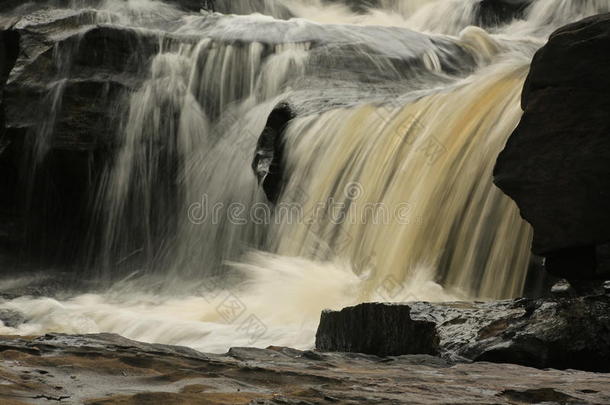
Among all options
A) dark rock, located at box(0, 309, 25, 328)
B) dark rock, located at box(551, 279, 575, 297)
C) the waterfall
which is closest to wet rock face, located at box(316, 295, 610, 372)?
dark rock, located at box(551, 279, 575, 297)

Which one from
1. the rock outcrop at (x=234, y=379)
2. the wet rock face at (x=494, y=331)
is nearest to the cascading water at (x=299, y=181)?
the wet rock face at (x=494, y=331)

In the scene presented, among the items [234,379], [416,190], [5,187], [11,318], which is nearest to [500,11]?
[5,187]

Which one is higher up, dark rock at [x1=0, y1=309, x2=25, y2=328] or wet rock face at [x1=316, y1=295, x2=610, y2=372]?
wet rock face at [x1=316, y1=295, x2=610, y2=372]

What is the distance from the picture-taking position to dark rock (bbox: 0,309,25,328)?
8.15 m

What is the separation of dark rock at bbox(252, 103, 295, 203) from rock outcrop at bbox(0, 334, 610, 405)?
225 inches

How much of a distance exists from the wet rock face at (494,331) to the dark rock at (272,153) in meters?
4.30

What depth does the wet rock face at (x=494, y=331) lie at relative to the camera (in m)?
3.77

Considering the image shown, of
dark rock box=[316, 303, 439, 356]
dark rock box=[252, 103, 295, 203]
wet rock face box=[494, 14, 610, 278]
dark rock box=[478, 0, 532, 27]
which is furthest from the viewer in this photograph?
dark rock box=[478, 0, 532, 27]

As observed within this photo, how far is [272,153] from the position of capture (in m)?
9.23

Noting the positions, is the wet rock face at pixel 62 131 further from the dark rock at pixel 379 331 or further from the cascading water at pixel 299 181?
the dark rock at pixel 379 331

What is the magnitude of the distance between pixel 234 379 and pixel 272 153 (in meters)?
6.71

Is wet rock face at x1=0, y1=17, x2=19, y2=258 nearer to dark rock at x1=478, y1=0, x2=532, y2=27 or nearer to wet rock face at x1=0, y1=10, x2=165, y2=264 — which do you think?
wet rock face at x1=0, y1=10, x2=165, y2=264

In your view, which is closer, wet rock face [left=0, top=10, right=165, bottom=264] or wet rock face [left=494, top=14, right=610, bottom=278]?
wet rock face [left=494, top=14, right=610, bottom=278]

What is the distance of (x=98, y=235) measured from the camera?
34.8 feet
